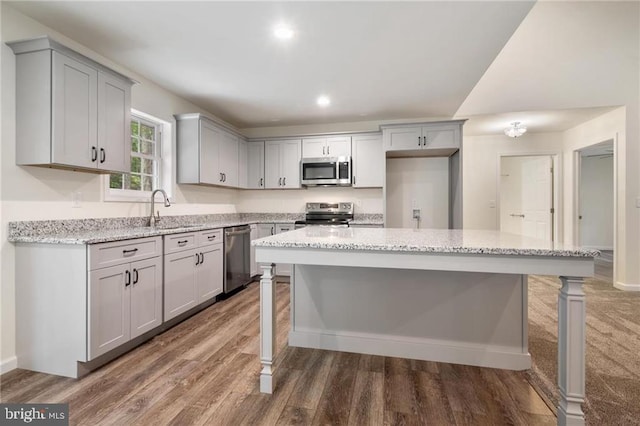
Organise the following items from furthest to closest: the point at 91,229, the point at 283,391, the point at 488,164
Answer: the point at 488,164, the point at 91,229, the point at 283,391

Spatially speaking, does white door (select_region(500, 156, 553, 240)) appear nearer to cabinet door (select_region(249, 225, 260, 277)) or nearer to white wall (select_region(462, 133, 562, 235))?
white wall (select_region(462, 133, 562, 235))

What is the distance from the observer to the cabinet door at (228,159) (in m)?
4.24

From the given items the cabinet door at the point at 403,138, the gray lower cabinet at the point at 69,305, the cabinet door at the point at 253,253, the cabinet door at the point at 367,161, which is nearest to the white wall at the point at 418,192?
the cabinet door at the point at 367,161

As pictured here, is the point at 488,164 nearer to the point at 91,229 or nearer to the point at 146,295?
the point at 146,295

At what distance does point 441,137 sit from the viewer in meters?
4.18

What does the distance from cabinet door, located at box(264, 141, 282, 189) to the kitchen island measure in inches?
108

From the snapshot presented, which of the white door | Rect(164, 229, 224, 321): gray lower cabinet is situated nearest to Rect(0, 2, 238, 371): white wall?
Rect(164, 229, 224, 321): gray lower cabinet

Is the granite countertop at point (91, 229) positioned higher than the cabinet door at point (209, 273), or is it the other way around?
the granite countertop at point (91, 229)

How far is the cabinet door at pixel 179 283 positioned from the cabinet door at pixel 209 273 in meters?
0.09

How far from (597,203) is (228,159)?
8.32 m

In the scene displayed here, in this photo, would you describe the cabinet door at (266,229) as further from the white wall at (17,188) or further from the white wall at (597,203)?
the white wall at (597,203)

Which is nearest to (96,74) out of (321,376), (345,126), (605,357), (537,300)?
(321,376)

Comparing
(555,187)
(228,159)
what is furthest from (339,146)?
(555,187)

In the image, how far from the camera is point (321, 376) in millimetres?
2004
